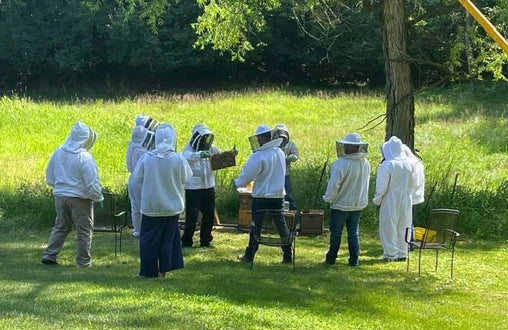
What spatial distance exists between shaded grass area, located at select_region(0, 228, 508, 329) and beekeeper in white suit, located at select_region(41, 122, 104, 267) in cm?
61

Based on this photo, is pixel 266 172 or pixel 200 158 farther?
pixel 200 158

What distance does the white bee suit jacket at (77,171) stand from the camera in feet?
30.5

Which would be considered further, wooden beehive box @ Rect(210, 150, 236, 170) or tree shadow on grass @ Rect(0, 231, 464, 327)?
wooden beehive box @ Rect(210, 150, 236, 170)

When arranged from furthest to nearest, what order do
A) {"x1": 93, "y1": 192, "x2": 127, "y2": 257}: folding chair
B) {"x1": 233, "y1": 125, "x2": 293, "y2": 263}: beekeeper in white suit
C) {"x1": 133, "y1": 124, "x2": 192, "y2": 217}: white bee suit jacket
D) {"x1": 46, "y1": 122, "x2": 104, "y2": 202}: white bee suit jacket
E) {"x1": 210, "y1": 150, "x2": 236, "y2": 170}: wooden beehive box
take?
{"x1": 210, "y1": 150, "x2": 236, "y2": 170}: wooden beehive box, {"x1": 93, "y1": 192, "x2": 127, "y2": 257}: folding chair, {"x1": 233, "y1": 125, "x2": 293, "y2": 263}: beekeeper in white suit, {"x1": 46, "y1": 122, "x2": 104, "y2": 202}: white bee suit jacket, {"x1": 133, "y1": 124, "x2": 192, "y2": 217}: white bee suit jacket

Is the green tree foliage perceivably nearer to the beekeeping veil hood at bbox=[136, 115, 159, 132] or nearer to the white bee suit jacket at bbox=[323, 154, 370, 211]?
the beekeeping veil hood at bbox=[136, 115, 159, 132]

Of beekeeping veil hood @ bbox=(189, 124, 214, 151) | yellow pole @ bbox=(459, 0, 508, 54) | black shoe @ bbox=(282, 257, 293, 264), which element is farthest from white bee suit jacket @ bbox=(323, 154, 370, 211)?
yellow pole @ bbox=(459, 0, 508, 54)

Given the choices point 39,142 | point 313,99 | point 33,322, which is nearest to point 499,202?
point 33,322

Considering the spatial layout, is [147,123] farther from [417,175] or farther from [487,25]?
[487,25]

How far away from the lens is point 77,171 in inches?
367

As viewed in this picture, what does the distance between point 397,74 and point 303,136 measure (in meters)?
10.5

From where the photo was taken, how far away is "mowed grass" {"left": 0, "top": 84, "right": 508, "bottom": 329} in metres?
6.95

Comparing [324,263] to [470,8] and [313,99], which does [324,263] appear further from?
[313,99]

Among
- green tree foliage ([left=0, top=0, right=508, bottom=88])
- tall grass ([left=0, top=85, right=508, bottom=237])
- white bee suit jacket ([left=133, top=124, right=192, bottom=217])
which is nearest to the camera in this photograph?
white bee suit jacket ([left=133, top=124, right=192, bottom=217])

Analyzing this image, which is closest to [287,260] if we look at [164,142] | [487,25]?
[164,142]
